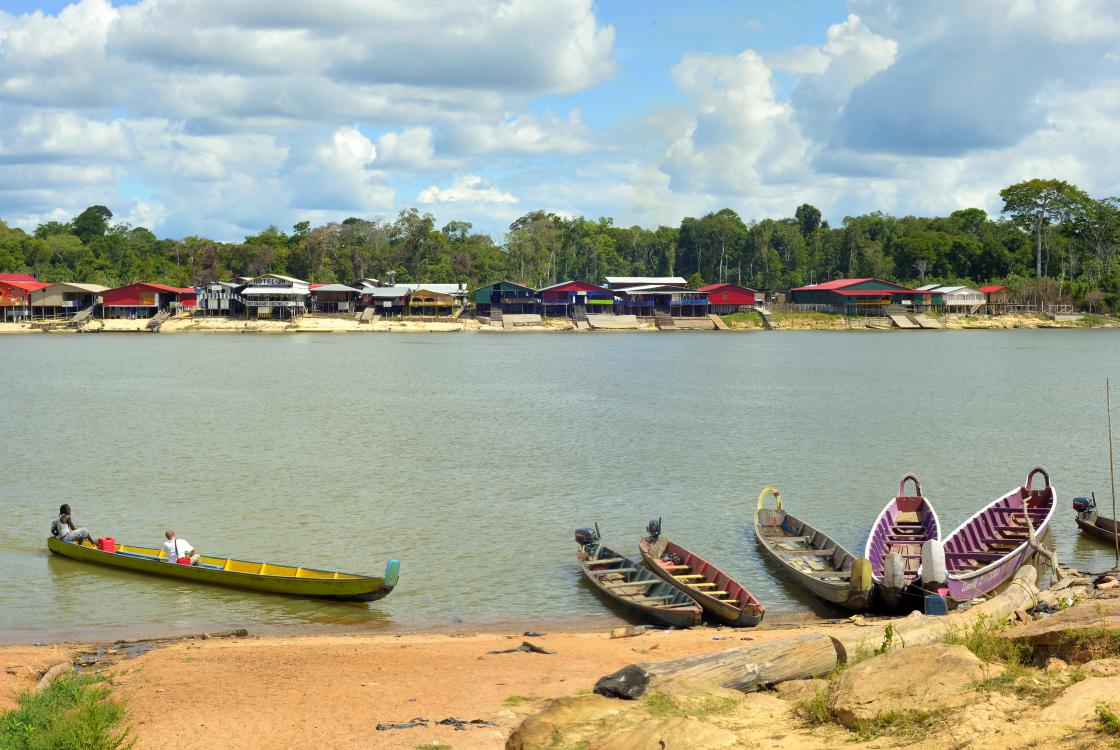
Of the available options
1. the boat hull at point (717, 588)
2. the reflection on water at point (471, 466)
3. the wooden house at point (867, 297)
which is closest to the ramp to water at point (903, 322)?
the wooden house at point (867, 297)

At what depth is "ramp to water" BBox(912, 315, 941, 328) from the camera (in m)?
137

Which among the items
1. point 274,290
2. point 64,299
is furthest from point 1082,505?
point 64,299

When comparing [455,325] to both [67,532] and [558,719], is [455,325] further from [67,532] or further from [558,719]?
[558,719]

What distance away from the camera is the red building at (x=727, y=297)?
139 meters

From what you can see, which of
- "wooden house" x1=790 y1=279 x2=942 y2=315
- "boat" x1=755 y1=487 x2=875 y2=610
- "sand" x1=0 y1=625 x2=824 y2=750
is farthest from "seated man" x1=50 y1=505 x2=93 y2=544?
"wooden house" x1=790 y1=279 x2=942 y2=315

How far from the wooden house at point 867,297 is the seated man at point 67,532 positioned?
409 ft

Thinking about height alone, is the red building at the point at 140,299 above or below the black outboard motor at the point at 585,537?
above

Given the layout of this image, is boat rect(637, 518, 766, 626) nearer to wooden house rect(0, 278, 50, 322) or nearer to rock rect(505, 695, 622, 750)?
rock rect(505, 695, 622, 750)

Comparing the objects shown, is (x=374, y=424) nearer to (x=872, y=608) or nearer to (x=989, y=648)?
(x=872, y=608)

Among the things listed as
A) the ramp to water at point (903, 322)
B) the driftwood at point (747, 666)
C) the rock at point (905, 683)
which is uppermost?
the ramp to water at point (903, 322)

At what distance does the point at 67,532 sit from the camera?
2453 cm

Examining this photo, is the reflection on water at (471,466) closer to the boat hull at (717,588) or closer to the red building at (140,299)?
the boat hull at (717,588)

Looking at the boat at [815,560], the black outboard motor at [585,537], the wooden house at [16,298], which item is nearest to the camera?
the boat at [815,560]

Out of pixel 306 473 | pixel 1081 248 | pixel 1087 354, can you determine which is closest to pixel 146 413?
pixel 306 473
